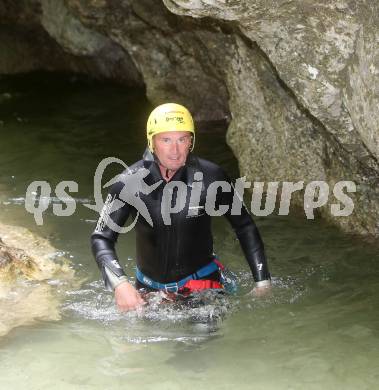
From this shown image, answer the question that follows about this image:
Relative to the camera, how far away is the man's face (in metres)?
5.48

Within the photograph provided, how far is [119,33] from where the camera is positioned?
43.2 ft

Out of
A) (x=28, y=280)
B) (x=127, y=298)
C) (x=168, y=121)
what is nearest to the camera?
→ (x=127, y=298)

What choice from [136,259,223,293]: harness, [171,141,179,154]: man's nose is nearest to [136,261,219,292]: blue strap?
[136,259,223,293]: harness

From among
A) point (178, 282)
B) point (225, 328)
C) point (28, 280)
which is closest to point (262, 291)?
point (225, 328)

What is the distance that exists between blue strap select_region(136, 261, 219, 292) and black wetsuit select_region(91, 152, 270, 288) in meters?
0.04

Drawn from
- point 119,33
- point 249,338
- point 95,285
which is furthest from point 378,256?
point 119,33

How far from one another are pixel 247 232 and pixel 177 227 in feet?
2.05

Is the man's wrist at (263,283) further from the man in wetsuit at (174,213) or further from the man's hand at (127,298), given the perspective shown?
the man's hand at (127,298)

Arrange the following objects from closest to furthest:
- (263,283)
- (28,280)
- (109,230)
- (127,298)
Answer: (127,298), (109,230), (263,283), (28,280)

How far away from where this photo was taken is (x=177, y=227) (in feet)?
18.9

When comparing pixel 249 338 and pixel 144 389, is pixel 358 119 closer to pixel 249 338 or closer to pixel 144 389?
pixel 249 338

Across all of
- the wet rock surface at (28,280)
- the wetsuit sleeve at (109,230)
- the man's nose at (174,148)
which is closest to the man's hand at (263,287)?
the wetsuit sleeve at (109,230)

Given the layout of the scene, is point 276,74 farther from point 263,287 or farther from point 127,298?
point 127,298

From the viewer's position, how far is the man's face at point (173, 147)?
18.0ft
